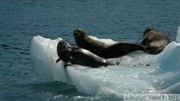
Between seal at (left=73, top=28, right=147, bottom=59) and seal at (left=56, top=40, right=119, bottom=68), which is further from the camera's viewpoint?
seal at (left=73, top=28, right=147, bottom=59)

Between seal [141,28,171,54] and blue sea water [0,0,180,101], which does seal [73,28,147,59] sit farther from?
blue sea water [0,0,180,101]

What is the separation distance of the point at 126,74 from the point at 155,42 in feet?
14.4

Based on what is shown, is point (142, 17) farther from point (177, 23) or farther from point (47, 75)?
point (47, 75)

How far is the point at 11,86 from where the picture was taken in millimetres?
15766

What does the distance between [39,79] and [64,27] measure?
72.3 ft

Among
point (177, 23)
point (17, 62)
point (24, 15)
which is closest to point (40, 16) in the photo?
point (24, 15)

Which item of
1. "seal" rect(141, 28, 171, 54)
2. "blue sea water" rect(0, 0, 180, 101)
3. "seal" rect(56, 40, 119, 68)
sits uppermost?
"seal" rect(56, 40, 119, 68)

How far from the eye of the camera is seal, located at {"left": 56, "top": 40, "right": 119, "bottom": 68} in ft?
49.8

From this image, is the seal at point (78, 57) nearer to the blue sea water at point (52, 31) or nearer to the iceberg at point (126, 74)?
the iceberg at point (126, 74)

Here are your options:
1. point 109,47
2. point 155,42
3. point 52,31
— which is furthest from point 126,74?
point 52,31

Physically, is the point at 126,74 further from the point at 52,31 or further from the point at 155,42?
the point at 52,31

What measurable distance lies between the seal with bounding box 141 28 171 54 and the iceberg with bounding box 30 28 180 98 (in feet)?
2.12

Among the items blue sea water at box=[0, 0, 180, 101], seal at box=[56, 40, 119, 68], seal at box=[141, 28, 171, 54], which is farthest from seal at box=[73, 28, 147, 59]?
blue sea water at box=[0, 0, 180, 101]

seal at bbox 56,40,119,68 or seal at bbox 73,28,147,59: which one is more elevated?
seal at bbox 56,40,119,68
